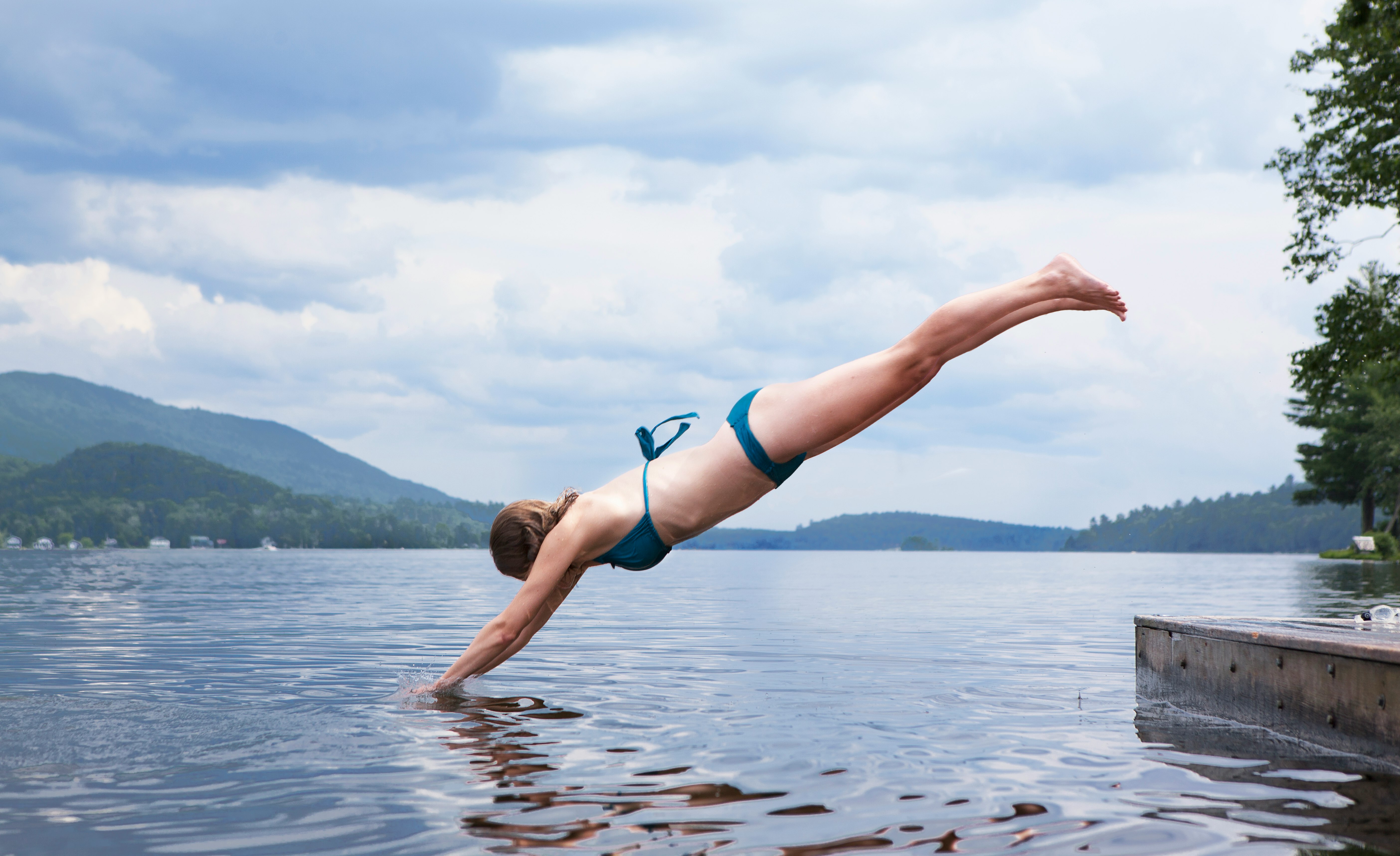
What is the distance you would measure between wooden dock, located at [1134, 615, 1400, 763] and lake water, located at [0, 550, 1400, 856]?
0.86 ft

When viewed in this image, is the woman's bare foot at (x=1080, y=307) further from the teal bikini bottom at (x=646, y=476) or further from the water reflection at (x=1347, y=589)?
the water reflection at (x=1347, y=589)

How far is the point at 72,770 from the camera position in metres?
5.86

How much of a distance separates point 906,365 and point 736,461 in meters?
1.11

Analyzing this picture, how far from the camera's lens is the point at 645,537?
21.7 ft

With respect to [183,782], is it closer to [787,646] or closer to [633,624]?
[787,646]

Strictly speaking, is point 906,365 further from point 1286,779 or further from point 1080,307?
point 1286,779

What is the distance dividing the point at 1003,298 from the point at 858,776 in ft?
8.78

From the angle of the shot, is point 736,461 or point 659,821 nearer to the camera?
point 659,821

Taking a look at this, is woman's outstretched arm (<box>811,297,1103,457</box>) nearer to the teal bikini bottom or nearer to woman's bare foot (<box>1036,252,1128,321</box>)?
woman's bare foot (<box>1036,252,1128,321</box>)

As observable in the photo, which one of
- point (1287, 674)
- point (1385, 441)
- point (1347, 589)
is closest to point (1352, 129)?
point (1347, 589)

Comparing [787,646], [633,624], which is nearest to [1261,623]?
[787,646]

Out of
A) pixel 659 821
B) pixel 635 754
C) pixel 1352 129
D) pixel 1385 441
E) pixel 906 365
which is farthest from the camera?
pixel 1385 441

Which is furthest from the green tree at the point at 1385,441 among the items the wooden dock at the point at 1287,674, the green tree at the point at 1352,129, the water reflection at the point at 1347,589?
the wooden dock at the point at 1287,674

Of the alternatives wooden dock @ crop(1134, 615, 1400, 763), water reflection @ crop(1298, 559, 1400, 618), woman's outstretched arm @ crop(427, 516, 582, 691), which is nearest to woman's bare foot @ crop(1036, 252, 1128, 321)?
wooden dock @ crop(1134, 615, 1400, 763)
